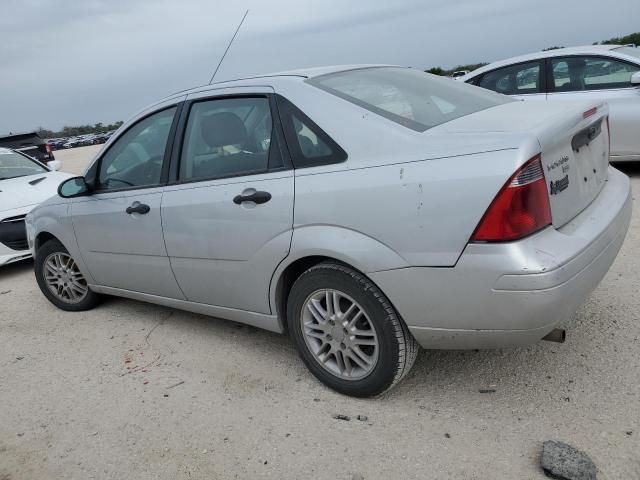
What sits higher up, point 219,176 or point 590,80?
point 219,176

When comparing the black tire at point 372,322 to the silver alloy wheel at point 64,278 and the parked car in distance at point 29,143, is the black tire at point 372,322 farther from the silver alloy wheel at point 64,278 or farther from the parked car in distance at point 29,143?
the parked car in distance at point 29,143

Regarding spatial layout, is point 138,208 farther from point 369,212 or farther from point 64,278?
point 369,212

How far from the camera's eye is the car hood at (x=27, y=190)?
6.41 meters

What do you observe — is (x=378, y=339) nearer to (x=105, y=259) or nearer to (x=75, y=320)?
(x=105, y=259)

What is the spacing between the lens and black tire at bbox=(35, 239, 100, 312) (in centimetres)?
461

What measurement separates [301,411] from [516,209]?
4.82 feet

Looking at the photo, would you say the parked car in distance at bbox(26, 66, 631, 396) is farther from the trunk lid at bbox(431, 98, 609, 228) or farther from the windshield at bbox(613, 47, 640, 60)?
the windshield at bbox(613, 47, 640, 60)

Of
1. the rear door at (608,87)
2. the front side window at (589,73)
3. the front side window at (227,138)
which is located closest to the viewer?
the front side window at (227,138)

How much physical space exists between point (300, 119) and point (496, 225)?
118 centimetres

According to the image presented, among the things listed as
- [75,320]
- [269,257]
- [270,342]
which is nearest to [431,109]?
[269,257]

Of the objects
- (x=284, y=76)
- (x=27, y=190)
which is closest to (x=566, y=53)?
(x=284, y=76)

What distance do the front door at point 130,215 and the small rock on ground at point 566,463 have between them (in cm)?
236

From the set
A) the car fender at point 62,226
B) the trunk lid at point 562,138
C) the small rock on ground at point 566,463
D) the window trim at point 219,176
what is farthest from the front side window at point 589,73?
the car fender at point 62,226

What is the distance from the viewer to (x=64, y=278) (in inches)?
184
